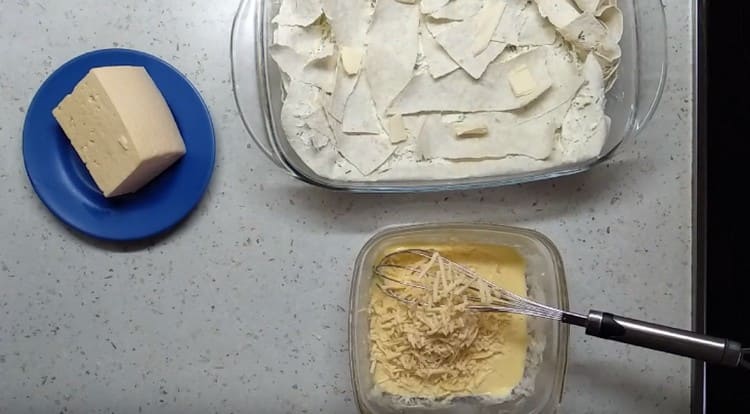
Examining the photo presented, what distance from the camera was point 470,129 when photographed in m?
0.81

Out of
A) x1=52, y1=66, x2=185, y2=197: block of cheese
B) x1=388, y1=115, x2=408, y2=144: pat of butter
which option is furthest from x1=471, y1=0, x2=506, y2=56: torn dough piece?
x1=52, y1=66, x2=185, y2=197: block of cheese

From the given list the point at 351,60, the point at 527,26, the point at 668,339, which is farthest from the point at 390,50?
the point at 668,339

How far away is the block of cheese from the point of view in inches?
31.1

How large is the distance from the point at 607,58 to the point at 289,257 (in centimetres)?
40

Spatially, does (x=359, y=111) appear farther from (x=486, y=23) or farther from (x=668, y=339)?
(x=668, y=339)

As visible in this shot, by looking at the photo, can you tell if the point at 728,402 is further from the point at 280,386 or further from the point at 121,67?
the point at 121,67

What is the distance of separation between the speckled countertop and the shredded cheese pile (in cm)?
6

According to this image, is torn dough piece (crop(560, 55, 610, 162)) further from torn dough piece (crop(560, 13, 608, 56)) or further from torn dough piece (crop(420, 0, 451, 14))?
torn dough piece (crop(420, 0, 451, 14))

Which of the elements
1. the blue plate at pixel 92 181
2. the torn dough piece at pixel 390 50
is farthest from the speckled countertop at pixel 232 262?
the torn dough piece at pixel 390 50

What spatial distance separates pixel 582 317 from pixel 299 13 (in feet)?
1.35

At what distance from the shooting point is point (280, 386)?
88 cm

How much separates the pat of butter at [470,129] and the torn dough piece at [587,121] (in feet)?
0.27

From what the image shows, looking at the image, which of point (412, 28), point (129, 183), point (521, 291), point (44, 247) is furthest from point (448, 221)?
point (44, 247)

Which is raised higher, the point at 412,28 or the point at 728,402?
the point at 412,28
